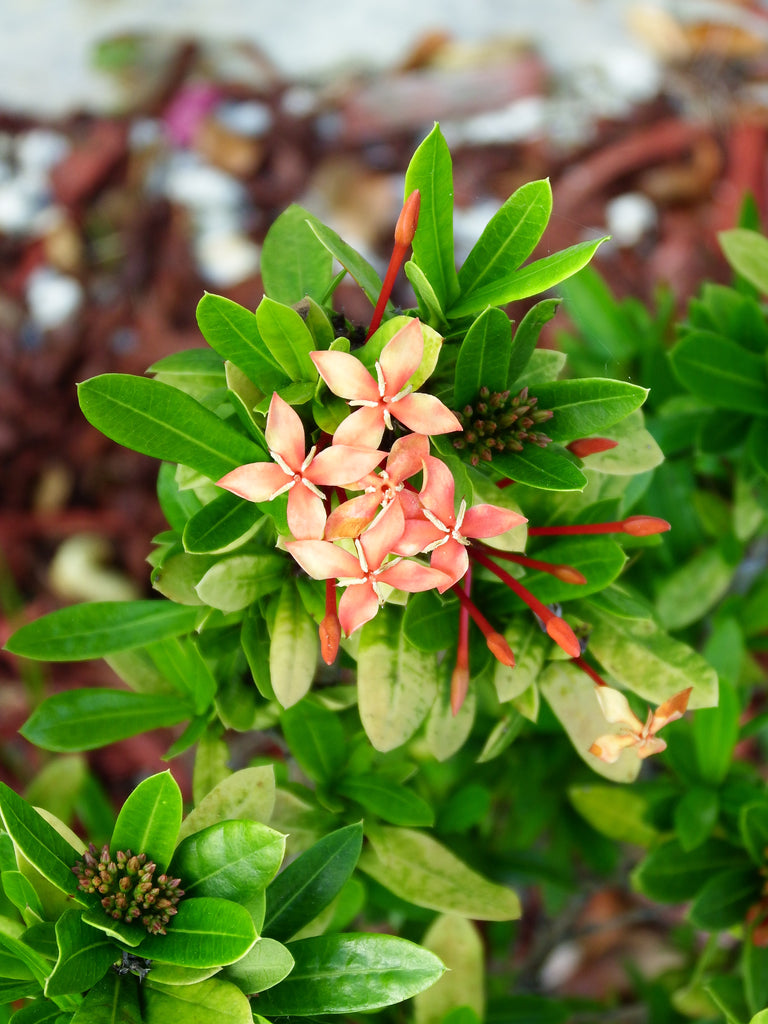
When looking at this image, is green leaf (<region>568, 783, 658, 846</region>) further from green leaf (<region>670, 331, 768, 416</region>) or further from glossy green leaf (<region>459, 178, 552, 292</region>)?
glossy green leaf (<region>459, 178, 552, 292</region>)

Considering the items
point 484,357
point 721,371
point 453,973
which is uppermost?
point 484,357

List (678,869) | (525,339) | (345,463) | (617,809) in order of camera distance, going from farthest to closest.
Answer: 1. (617,809)
2. (678,869)
3. (525,339)
4. (345,463)

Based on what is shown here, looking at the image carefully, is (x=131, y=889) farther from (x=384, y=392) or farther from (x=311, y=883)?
(x=384, y=392)

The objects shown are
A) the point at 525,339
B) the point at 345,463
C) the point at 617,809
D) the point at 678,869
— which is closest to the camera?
the point at 345,463

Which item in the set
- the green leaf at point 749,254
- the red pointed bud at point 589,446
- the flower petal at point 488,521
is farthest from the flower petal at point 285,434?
the green leaf at point 749,254

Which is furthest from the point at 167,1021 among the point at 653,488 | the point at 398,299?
the point at 398,299

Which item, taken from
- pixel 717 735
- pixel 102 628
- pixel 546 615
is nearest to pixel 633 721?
pixel 546 615
